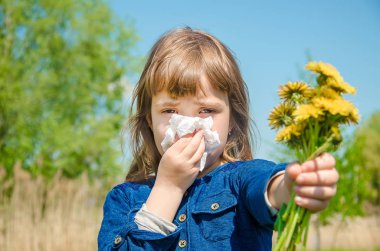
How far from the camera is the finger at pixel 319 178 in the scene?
1.21m

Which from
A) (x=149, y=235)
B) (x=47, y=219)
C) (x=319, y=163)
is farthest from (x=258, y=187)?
(x=47, y=219)

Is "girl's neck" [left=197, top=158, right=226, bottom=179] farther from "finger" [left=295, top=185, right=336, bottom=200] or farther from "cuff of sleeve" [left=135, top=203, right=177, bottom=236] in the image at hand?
"finger" [left=295, top=185, right=336, bottom=200]

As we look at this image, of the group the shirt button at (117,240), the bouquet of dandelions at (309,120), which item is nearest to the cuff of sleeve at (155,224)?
the shirt button at (117,240)

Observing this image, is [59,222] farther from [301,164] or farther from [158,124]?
[301,164]

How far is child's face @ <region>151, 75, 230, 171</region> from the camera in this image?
204 cm

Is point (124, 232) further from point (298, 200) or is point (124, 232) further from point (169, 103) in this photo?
point (298, 200)

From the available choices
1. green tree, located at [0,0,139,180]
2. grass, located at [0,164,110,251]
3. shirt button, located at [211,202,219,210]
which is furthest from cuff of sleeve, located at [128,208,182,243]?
green tree, located at [0,0,139,180]

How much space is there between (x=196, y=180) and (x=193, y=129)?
0.27 m

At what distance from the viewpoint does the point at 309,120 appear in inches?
49.9

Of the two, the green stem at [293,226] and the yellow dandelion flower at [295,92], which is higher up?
the yellow dandelion flower at [295,92]

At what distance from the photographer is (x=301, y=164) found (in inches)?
50.3

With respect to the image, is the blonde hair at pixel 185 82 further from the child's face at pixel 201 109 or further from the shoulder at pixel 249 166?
the shoulder at pixel 249 166

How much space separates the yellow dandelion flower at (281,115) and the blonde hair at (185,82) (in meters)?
0.71

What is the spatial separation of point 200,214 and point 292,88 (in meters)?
0.81
